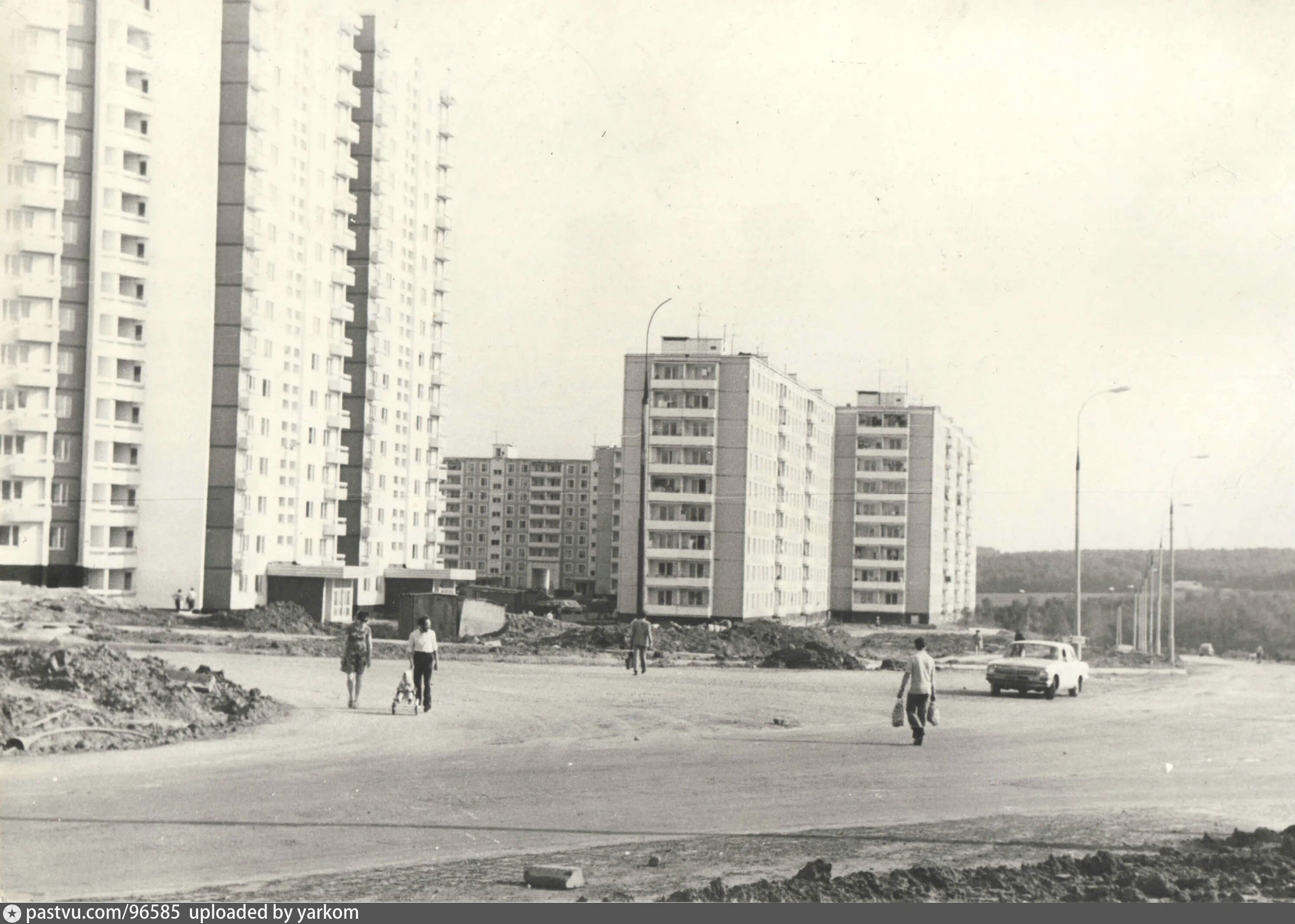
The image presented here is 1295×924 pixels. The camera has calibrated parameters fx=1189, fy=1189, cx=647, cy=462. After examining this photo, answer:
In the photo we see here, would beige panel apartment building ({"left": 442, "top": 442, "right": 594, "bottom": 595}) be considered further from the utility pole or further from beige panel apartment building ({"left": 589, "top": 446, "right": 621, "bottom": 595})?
the utility pole

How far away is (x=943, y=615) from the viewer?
12506cm

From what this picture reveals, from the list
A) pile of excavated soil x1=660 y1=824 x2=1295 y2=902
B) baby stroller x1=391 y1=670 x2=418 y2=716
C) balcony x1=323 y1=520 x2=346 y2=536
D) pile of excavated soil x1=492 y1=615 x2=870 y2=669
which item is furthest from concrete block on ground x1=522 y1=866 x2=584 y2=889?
balcony x1=323 y1=520 x2=346 y2=536

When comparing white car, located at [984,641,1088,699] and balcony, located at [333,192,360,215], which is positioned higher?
balcony, located at [333,192,360,215]

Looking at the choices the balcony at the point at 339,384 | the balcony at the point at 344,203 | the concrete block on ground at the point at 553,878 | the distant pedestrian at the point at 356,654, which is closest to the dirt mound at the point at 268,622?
the balcony at the point at 339,384

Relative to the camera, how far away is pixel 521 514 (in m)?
175

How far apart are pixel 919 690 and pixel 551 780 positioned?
715 cm

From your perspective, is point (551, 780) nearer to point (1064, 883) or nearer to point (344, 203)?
point (1064, 883)

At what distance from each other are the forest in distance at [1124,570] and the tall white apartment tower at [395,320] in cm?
3980

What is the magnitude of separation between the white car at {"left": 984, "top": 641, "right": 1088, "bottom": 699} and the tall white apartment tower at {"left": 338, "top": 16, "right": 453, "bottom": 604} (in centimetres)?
5386

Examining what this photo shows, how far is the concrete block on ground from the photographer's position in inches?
377

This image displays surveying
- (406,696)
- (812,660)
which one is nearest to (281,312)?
(812,660)

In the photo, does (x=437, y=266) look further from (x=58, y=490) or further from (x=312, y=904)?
(x=312, y=904)

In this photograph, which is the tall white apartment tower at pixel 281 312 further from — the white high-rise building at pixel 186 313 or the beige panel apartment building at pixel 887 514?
the beige panel apartment building at pixel 887 514

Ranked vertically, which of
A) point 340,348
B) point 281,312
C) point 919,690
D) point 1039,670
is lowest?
point 1039,670
